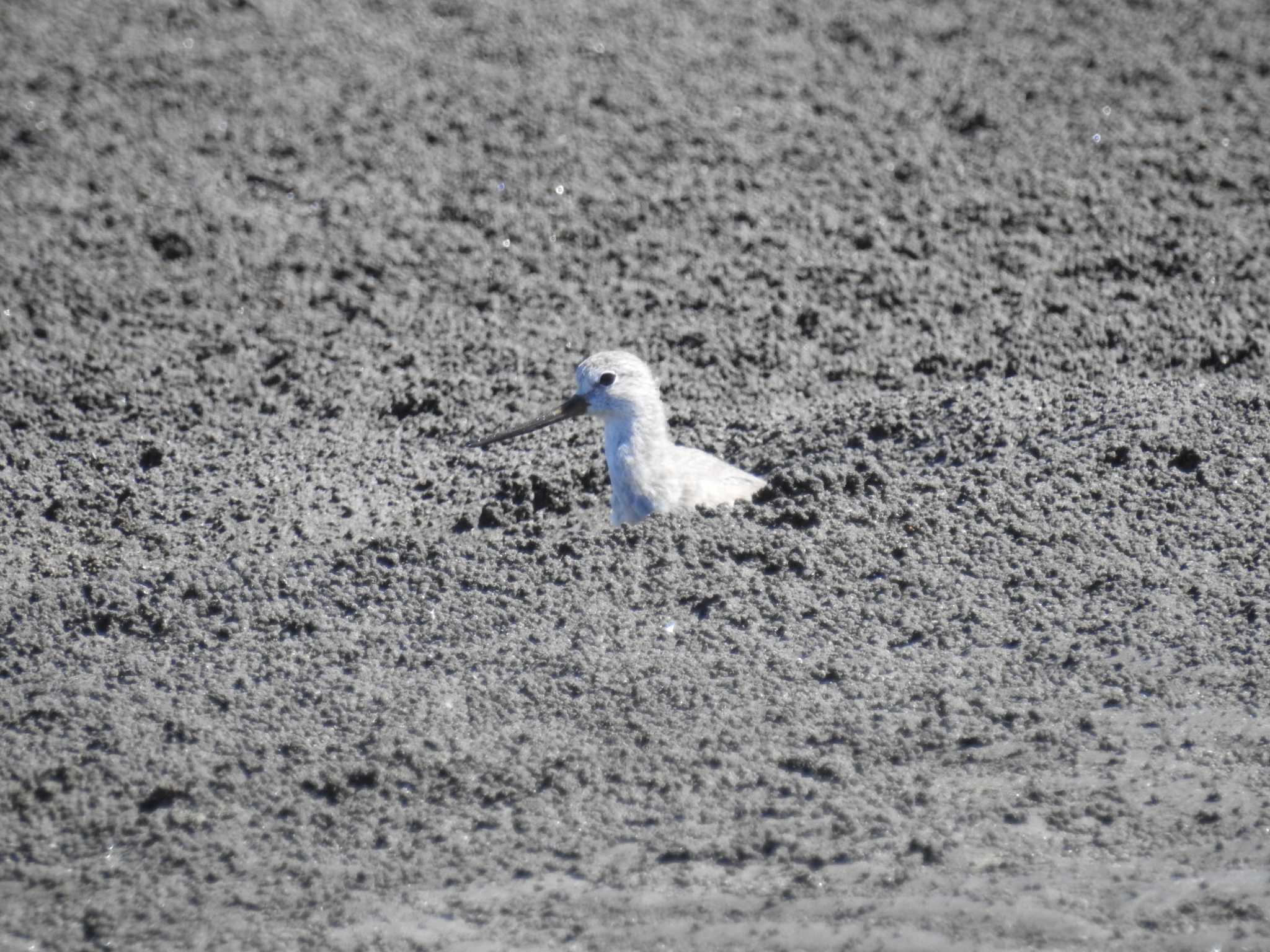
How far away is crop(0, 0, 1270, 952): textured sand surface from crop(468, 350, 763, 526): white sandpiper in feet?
0.49

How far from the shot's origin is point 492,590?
205 inches

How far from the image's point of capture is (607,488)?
6.07 meters

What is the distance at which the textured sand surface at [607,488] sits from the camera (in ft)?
13.1

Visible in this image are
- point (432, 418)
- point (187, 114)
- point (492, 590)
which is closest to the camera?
point (492, 590)

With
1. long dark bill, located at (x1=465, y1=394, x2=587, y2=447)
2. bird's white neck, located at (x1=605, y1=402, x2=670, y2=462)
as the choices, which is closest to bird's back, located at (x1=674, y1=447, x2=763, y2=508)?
bird's white neck, located at (x1=605, y1=402, x2=670, y2=462)

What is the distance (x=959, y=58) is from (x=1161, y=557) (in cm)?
522

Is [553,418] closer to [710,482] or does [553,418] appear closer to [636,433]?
[636,433]

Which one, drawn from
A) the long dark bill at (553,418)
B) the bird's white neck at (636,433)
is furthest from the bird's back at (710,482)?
the long dark bill at (553,418)

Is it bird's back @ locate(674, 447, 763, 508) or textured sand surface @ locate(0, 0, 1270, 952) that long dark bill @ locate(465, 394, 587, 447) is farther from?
bird's back @ locate(674, 447, 763, 508)

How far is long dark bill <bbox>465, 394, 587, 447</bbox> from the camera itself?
5.73 meters

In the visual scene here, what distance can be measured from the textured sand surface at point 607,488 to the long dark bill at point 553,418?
248 mm

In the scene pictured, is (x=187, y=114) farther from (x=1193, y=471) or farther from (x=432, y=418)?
(x=1193, y=471)

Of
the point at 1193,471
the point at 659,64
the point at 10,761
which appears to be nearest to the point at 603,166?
the point at 659,64

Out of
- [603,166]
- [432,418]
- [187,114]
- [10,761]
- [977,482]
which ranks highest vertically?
[187,114]
